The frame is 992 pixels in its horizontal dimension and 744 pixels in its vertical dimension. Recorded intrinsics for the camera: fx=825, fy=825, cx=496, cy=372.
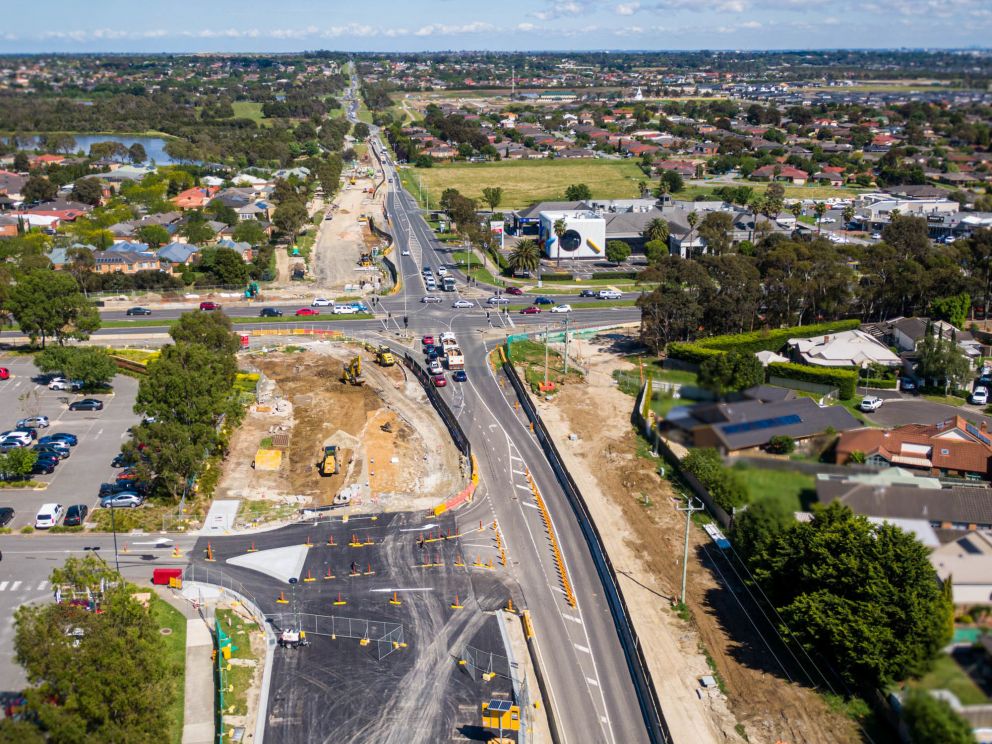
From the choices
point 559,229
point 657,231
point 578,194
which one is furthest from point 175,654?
point 578,194

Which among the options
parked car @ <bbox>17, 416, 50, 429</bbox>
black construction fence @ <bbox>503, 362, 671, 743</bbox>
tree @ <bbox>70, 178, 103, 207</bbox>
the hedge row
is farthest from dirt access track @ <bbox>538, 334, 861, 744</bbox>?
tree @ <bbox>70, 178, 103, 207</bbox>

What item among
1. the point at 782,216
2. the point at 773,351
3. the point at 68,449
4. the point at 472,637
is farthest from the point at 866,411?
the point at 782,216

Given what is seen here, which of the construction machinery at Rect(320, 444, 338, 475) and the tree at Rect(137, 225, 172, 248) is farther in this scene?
the tree at Rect(137, 225, 172, 248)

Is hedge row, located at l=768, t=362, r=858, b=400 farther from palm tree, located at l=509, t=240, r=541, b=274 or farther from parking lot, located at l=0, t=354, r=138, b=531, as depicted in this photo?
parking lot, located at l=0, t=354, r=138, b=531

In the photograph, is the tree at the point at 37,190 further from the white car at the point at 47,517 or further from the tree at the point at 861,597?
the tree at the point at 861,597

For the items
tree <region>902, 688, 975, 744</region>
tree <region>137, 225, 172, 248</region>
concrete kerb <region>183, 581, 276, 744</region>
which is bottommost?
concrete kerb <region>183, 581, 276, 744</region>

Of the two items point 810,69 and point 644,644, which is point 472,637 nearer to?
point 644,644
